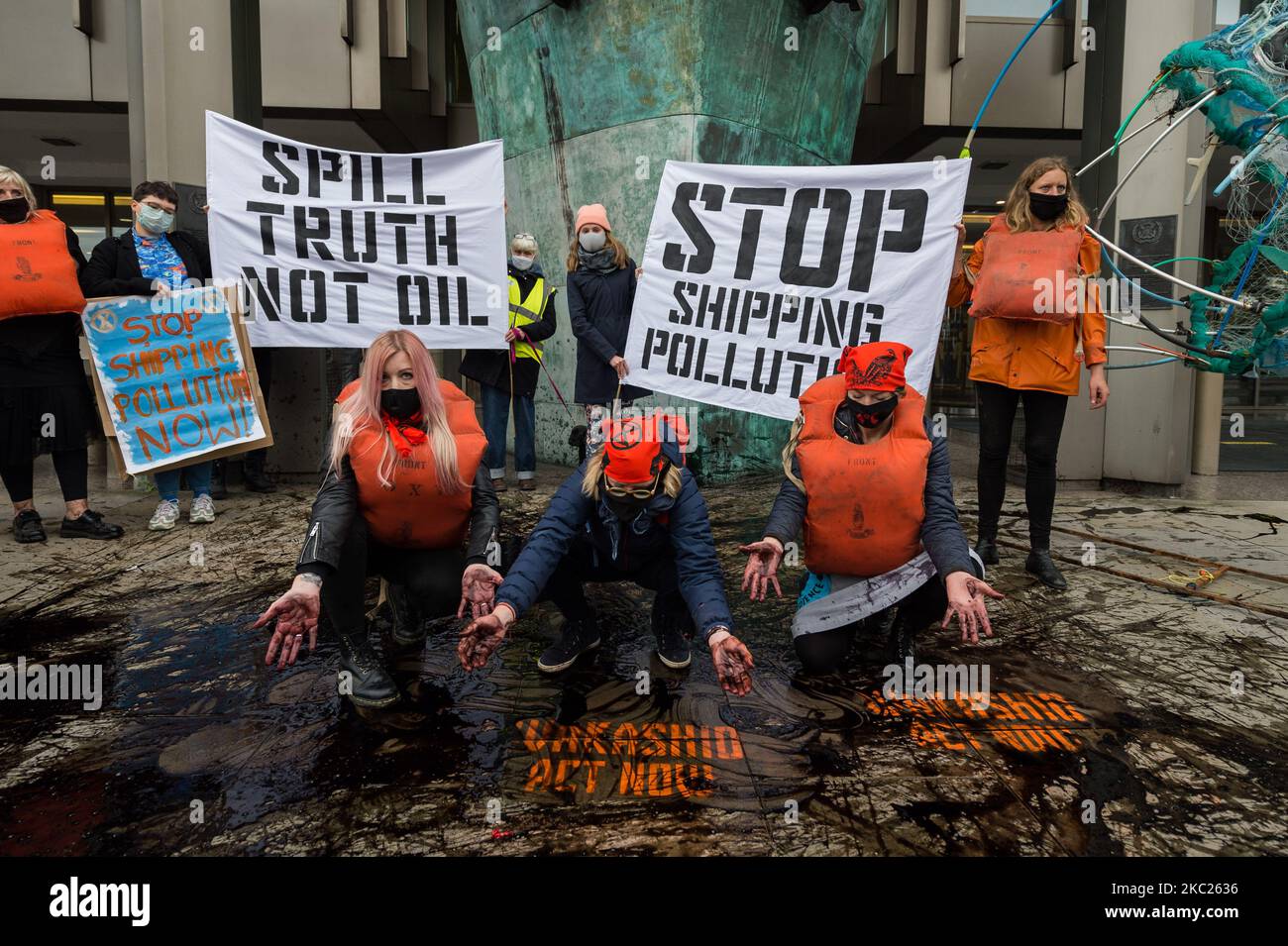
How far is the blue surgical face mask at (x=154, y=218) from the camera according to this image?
534 centimetres

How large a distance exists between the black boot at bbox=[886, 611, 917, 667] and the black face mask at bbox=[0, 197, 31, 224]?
4910mm

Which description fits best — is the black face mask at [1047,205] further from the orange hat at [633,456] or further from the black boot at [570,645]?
the black boot at [570,645]

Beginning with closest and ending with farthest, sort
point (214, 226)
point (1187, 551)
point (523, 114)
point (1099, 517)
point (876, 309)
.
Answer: point (876, 309), point (1187, 551), point (214, 226), point (1099, 517), point (523, 114)

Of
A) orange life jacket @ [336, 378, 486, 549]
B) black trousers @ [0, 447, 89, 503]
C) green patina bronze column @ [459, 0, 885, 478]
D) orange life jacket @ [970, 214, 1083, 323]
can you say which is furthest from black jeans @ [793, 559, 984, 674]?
black trousers @ [0, 447, 89, 503]

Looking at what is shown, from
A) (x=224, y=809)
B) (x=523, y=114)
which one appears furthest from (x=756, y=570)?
(x=523, y=114)

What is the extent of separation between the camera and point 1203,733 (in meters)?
2.80

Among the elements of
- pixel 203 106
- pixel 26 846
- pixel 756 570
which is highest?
pixel 203 106

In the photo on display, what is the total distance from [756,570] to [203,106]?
573 cm

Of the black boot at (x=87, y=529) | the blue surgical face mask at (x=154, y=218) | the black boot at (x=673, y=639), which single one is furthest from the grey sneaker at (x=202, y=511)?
the black boot at (x=673, y=639)

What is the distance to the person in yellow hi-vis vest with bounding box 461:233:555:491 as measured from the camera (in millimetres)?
6418

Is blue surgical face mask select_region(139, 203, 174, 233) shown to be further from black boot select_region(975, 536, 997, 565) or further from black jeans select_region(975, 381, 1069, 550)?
black boot select_region(975, 536, 997, 565)

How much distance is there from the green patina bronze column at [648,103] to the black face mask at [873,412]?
12.1 ft

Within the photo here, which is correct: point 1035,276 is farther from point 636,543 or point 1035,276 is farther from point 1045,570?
point 636,543

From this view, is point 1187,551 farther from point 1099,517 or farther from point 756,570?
point 756,570
